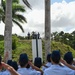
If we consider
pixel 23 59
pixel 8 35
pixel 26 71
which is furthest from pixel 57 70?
pixel 8 35

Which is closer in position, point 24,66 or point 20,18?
point 24,66

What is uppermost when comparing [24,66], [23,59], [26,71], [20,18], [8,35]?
[20,18]

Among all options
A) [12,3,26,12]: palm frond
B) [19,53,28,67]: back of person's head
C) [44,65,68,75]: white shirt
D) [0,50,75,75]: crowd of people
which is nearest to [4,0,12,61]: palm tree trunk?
[0,50,75,75]: crowd of people

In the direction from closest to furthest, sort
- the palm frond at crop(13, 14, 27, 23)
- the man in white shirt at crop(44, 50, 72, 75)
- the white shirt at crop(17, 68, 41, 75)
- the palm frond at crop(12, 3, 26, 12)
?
the man in white shirt at crop(44, 50, 72, 75) < the white shirt at crop(17, 68, 41, 75) < the palm frond at crop(12, 3, 26, 12) < the palm frond at crop(13, 14, 27, 23)

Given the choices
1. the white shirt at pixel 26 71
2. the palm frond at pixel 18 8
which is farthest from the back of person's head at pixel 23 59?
the palm frond at pixel 18 8

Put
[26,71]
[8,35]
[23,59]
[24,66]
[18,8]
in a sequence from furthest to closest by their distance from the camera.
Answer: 1. [18,8]
2. [8,35]
3. [26,71]
4. [24,66]
5. [23,59]

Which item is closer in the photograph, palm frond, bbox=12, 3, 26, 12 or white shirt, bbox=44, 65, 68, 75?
white shirt, bbox=44, 65, 68, 75

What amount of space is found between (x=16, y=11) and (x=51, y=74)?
28.8 m

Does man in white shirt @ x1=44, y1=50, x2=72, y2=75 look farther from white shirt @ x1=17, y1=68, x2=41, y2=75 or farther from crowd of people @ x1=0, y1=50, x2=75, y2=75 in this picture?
white shirt @ x1=17, y1=68, x2=41, y2=75

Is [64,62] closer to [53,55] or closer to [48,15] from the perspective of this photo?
[53,55]

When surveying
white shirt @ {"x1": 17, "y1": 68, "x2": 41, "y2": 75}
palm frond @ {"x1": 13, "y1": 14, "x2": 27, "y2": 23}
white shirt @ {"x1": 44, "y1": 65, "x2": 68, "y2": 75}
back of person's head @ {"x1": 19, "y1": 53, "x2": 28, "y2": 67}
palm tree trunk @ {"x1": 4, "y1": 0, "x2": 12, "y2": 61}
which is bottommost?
white shirt @ {"x1": 17, "y1": 68, "x2": 41, "y2": 75}

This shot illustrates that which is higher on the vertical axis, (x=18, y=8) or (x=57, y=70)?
(x=18, y=8)

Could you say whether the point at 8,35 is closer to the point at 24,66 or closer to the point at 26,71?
the point at 26,71

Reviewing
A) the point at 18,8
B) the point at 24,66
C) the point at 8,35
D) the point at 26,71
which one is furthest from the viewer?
the point at 18,8
